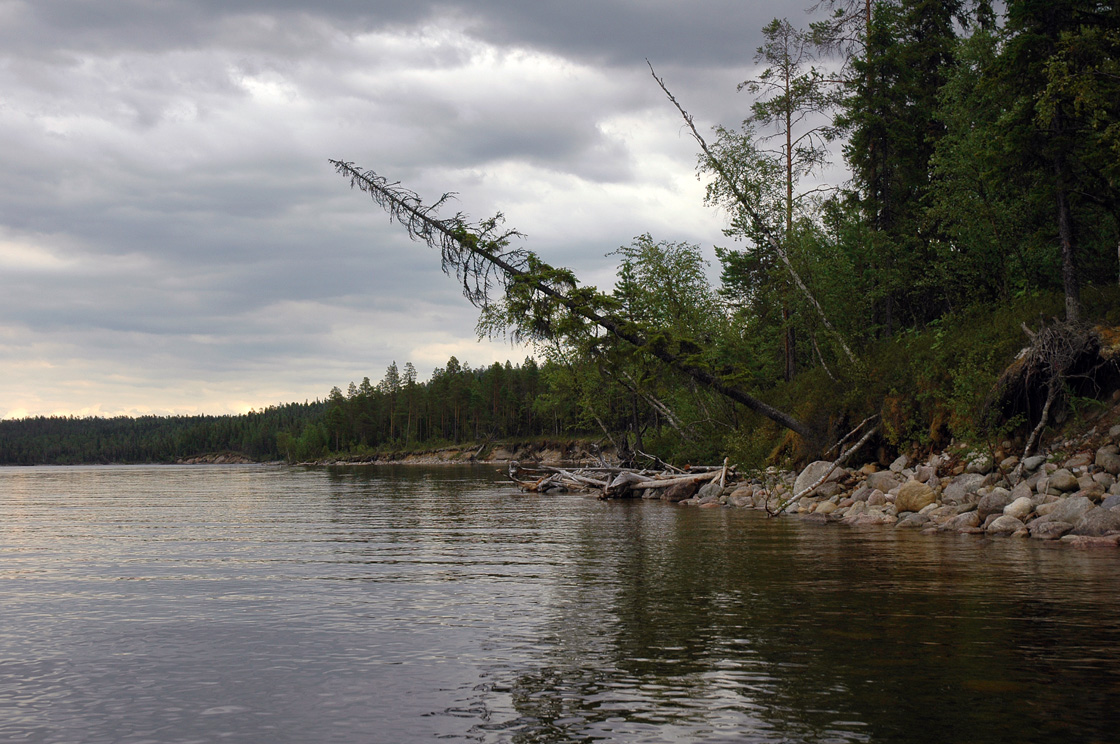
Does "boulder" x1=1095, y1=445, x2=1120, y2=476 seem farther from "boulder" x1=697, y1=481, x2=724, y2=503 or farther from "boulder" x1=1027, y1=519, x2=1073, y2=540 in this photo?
"boulder" x1=697, y1=481, x2=724, y2=503

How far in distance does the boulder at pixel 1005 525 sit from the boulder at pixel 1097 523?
1166 millimetres

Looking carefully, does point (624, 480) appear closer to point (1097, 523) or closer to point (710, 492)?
point (710, 492)

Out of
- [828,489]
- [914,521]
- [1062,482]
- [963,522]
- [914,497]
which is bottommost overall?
[914,521]

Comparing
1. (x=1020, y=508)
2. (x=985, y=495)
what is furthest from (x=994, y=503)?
(x=1020, y=508)

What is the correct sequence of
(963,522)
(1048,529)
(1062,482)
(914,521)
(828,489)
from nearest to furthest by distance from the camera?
(1048,529) → (1062,482) → (963,522) → (914,521) → (828,489)

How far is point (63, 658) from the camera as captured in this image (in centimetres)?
746

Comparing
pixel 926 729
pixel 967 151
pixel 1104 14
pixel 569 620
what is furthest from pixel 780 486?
pixel 926 729

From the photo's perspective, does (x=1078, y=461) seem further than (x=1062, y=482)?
Yes

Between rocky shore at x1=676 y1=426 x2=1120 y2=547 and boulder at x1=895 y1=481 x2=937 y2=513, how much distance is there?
0.08 feet

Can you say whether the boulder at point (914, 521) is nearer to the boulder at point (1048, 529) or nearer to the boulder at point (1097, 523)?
the boulder at point (1048, 529)

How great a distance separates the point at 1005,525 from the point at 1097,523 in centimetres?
188

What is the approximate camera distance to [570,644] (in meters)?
7.74

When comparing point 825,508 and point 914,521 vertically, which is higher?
point 914,521

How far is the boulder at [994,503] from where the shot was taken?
58.4 ft
